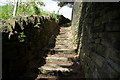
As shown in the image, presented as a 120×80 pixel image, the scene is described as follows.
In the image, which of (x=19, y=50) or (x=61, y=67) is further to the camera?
(x=61, y=67)

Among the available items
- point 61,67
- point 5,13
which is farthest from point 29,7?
point 61,67

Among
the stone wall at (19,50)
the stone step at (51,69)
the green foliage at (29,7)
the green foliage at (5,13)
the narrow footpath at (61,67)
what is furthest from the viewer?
the green foliage at (29,7)

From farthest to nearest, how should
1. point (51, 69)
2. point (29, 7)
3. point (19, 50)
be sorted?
point (29, 7)
point (51, 69)
point (19, 50)

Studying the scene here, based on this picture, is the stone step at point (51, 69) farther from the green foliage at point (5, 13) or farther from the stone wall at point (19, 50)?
the green foliage at point (5, 13)

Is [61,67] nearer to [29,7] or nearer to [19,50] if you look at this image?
[19,50]

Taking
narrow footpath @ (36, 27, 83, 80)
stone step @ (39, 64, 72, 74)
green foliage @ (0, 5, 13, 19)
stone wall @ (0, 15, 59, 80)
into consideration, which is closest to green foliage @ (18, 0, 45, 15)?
green foliage @ (0, 5, 13, 19)

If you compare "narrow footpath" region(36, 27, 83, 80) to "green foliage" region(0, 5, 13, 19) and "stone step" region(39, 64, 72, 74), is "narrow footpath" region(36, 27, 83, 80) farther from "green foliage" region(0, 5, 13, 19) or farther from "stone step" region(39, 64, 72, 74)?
"green foliage" region(0, 5, 13, 19)

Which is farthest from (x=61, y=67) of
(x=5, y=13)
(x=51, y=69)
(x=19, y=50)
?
(x=5, y=13)

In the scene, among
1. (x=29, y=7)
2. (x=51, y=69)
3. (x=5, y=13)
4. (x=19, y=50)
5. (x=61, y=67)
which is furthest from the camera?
(x=29, y=7)

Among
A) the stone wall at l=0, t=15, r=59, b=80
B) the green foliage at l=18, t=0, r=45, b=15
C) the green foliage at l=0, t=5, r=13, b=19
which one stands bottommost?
the stone wall at l=0, t=15, r=59, b=80

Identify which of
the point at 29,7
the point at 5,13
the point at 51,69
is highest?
the point at 29,7

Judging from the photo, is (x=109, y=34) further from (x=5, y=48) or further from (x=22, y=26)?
(x=22, y=26)

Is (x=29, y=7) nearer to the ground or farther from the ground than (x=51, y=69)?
farther from the ground

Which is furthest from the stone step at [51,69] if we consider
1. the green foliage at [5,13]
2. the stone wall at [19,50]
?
the green foliage at [5,13]
